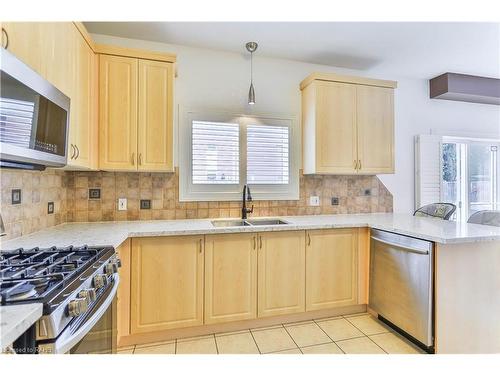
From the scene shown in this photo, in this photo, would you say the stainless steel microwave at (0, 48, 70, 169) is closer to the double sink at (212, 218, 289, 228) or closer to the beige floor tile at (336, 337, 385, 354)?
the double sink at (212, 218, 289, 228)

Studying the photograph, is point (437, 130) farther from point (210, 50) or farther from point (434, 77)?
point (210, 50)

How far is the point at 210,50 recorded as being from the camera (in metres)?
2.72

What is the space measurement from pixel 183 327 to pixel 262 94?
234 cm

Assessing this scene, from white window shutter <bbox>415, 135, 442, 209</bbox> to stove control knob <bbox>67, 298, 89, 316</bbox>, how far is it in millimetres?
3602

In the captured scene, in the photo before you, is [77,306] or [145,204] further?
[145,204]

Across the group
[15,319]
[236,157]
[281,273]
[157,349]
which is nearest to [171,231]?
[157,349]

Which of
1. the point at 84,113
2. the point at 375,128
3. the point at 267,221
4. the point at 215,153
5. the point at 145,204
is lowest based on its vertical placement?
the point at 267,221

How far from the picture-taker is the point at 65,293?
3.11 feet

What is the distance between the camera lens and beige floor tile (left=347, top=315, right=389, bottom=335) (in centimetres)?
224

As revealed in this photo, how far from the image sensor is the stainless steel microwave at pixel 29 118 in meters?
1.04

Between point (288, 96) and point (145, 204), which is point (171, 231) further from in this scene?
point (288, 96)

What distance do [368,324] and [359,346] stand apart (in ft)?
1.23

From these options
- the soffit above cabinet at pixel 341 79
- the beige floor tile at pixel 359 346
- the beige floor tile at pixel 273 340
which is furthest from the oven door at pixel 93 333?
the soffit above cabinet at pixel 341 79
